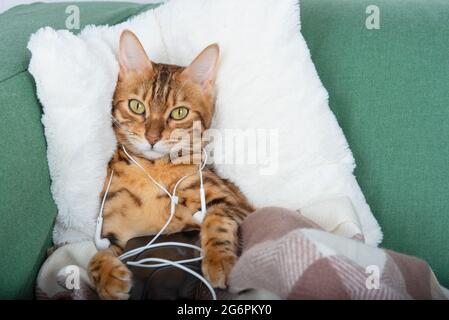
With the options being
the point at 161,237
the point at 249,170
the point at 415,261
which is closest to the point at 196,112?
the point at 249,170

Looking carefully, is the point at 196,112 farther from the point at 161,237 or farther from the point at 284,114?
the point at 161,237

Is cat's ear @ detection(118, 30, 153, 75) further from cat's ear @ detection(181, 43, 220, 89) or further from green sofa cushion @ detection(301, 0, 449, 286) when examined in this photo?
green sofa cushion @ detection(301, 0, 449, 286)

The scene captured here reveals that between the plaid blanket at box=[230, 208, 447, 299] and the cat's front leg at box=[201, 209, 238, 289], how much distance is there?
0.06m

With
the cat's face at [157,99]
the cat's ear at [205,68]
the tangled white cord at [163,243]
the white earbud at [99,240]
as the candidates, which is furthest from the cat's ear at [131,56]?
the white earbud at [99,240]

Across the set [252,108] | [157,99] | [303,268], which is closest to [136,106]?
[157,99]

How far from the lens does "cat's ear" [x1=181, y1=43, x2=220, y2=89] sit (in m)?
1.14

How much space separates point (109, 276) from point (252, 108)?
1.78 feet

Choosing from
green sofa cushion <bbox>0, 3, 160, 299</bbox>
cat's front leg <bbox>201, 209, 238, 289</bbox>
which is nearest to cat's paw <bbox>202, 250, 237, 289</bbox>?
cat's front leg <bbox>201, 209, 238, 289</bbox>

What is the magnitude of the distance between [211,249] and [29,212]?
403 millimetres

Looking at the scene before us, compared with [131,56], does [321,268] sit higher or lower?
lower

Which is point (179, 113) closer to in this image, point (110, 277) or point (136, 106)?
point (136, 106)

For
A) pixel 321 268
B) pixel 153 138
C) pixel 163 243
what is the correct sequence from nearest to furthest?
pixel 321 268, pixel 163 243, pixel 153 138

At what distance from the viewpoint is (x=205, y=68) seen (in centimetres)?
119

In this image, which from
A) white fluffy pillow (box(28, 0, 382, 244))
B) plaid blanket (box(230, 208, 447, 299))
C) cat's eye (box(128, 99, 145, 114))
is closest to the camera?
plaid blanket (box(230, 208, 447, 299))
